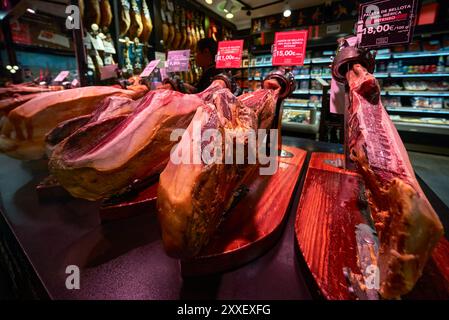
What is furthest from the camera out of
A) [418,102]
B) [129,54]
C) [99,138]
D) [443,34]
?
[418,102]

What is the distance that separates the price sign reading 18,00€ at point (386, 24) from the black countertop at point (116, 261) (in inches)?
34.1

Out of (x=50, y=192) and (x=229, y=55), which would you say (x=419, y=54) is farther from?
(x=50, y=192)

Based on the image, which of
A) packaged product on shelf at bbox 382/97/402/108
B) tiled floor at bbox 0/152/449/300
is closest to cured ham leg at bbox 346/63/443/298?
tiled floor at bbox 0/152/449/300

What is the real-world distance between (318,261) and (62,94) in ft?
3.85

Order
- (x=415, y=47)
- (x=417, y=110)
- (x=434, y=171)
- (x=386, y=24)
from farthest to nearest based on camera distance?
(x=417, y=110), (x=415, y=47), (x=434, y=171), (x=386, y=24)

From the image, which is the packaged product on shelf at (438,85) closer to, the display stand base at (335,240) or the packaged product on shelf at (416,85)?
the packaged product on shelf at (416,85)

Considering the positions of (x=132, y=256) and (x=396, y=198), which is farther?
(x=132, y=256)

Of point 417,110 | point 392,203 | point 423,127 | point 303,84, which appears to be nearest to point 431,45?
point 417,110

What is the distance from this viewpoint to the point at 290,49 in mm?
1514

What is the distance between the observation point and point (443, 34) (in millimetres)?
3523

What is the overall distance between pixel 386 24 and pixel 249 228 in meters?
1.13

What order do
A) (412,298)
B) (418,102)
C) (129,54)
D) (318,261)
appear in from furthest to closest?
1. (418,102)
2. (129,54)
3. (318,261)
4. (412,298)
